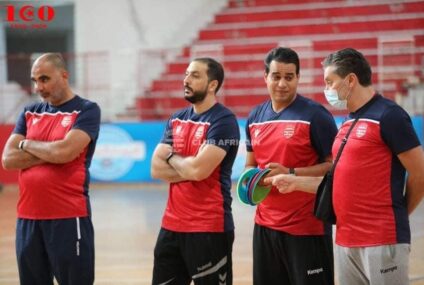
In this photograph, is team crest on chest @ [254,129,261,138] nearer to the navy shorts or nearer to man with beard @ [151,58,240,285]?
man with beard @ [151,58,240,285]

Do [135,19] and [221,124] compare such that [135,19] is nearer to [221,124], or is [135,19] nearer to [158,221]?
[158,221]

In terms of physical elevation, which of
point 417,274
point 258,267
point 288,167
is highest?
point 288,167

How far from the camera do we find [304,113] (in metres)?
4.77

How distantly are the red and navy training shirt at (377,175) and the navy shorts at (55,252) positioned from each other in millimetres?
1975

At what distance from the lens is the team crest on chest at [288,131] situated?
15.6ft

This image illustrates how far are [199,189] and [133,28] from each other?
56.5 feet

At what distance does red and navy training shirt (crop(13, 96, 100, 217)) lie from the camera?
203 inches

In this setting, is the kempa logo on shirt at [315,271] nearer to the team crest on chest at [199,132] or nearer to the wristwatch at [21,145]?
the team crest on chest at [199,132]

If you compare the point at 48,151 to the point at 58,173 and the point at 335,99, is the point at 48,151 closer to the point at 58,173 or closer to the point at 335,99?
the point at 58,173

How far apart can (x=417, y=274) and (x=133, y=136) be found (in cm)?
995

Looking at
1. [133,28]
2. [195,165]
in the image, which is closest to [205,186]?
[195,165]

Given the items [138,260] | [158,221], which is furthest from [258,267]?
[158,221]

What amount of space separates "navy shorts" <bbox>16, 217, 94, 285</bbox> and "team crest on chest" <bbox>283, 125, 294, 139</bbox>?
63.1 inches

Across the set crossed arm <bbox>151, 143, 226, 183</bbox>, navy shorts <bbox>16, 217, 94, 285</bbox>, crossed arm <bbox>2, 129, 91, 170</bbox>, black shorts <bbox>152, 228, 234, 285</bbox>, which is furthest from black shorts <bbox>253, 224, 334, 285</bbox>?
crossed arm <bbox>2, 129, 91, 170</bbox>
